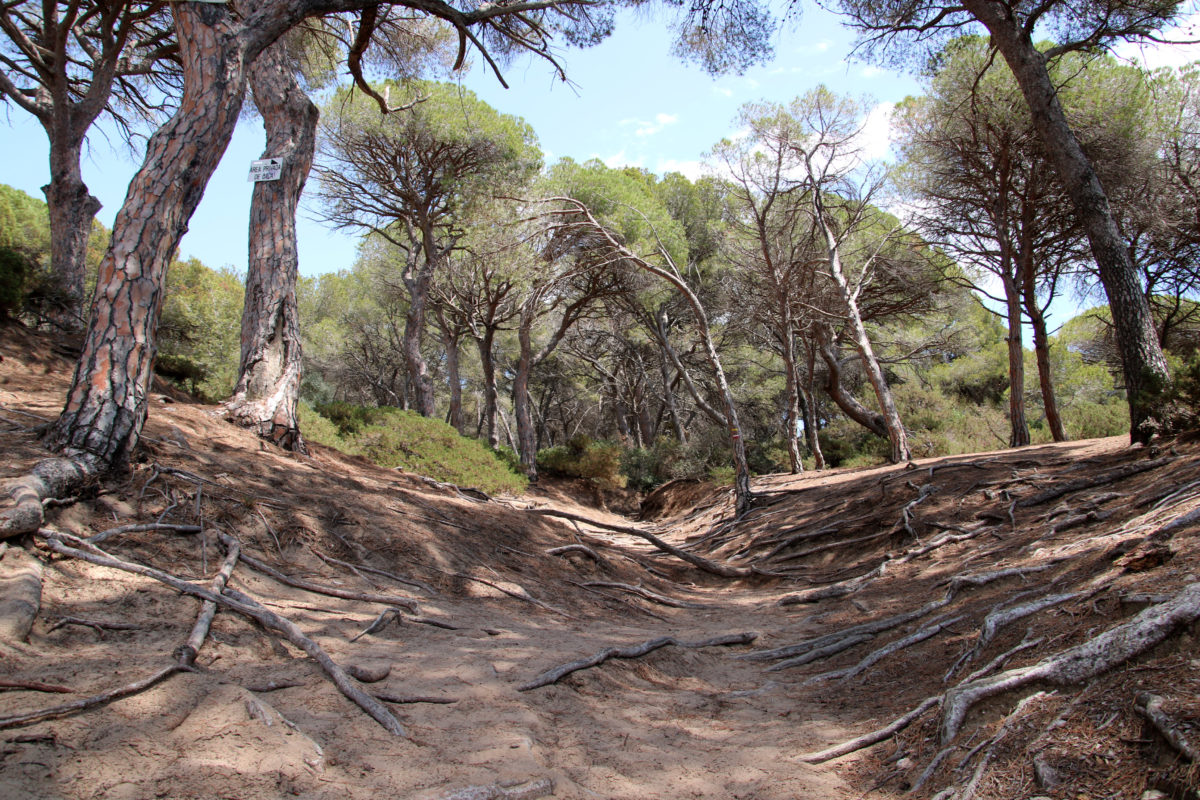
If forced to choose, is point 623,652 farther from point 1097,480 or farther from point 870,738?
point 1097,480

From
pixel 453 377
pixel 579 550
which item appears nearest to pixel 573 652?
pixel 579 550

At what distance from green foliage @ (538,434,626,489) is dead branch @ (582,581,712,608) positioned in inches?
467

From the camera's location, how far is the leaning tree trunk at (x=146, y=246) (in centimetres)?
368

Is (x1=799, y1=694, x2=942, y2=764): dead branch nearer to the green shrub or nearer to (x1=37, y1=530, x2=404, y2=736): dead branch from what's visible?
(x1=37, y1=530, x2=404, y2=736): dead branch

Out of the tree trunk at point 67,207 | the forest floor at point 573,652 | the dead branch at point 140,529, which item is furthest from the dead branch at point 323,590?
the tree trunk at point 67,207

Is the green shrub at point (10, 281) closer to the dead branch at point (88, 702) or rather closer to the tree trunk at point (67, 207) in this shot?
the tree trunk at point (67, 207)

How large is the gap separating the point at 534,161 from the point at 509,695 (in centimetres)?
1598

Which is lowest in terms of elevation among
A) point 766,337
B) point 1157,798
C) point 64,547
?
point 64,547

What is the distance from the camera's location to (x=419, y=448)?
38.8 ft

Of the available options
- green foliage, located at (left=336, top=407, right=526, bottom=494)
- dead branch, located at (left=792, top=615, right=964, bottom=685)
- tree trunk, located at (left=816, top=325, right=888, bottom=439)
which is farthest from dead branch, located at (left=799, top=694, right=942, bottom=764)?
tree trunk, located at (left=816, top=325, right=888, bottom=439)

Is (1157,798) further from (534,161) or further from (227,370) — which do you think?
(534,161)

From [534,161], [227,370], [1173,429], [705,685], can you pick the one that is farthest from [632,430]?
[705,685]

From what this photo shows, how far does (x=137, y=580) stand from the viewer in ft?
9.36

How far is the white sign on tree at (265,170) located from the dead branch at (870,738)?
598 centimetres
